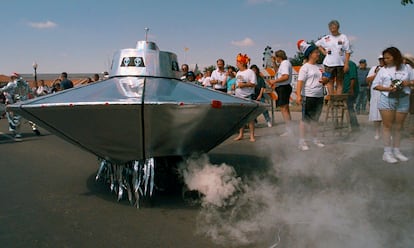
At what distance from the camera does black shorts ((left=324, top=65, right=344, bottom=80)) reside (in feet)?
22.1

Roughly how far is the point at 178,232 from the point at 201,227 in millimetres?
199

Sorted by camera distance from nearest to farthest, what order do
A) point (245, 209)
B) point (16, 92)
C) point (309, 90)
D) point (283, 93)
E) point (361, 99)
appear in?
point (245, 209) → point (309, 90) → point (283, 93) → point (16, 92) → point (361, 99)

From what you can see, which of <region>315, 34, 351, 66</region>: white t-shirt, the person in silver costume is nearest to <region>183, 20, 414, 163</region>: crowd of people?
<region>315, 34, 351, 66</region>: white t-shirt

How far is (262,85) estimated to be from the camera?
29.3 ft

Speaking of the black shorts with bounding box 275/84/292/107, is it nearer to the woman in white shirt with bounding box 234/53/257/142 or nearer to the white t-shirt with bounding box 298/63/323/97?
the woman in white shirt with bounding box 234/53/257/142

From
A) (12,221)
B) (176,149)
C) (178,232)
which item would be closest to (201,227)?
(178,232)

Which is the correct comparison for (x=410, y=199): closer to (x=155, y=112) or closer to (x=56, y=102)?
(x=155, y=112)

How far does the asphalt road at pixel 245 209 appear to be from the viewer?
2811 millimetres

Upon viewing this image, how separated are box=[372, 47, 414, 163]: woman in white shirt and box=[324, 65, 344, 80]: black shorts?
1683 millimetres

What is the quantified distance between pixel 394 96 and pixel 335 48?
2.01 metres

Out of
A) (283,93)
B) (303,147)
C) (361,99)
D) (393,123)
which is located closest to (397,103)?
(393,123)

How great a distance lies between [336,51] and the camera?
6.62 m

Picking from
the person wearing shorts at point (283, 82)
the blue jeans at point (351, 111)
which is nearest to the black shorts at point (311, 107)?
the person wearing shorts at point (283, 82)

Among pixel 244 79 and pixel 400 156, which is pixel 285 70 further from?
pixel 400 156
